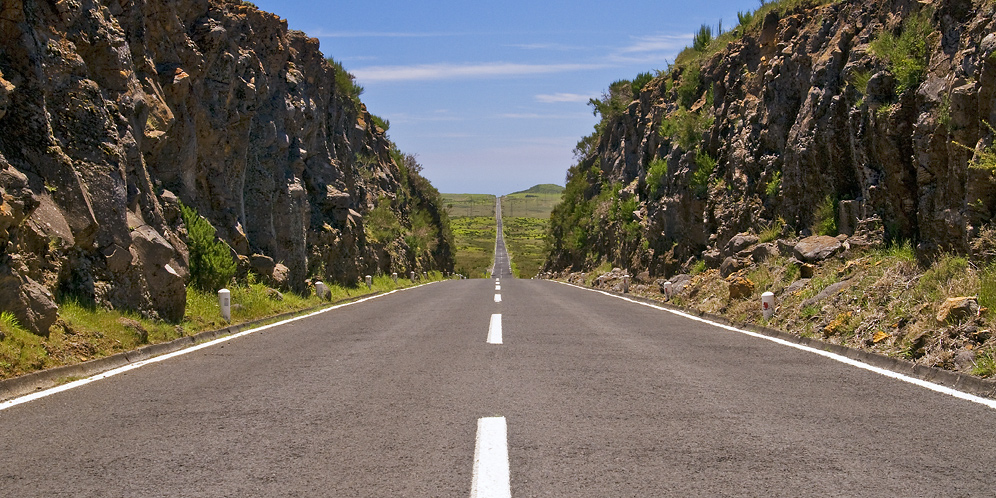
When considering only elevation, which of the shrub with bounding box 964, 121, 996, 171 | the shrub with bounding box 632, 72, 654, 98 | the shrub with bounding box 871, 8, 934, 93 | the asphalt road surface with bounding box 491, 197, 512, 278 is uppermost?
the shrub with bounding box 632, 72, 654, 98

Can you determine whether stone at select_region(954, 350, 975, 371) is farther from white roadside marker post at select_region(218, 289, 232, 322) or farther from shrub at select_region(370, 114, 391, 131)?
shrub at select_region(370, 114, 391, 131)

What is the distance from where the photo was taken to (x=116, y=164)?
1170 centimetres

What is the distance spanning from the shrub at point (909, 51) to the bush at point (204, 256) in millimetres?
14269

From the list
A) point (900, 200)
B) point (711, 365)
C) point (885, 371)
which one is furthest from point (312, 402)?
point (900, 200)

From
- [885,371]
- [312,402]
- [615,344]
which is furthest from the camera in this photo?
[615,344]

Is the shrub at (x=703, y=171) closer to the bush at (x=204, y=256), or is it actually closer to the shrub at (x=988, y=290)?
the shrub at (x=988, y=290)

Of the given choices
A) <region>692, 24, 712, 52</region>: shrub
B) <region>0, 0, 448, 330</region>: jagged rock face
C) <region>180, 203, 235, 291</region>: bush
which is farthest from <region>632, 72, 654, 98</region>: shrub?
<region>180, 203, 235, 291</region>: bush

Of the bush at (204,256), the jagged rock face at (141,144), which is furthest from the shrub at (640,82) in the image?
the bush at (204,256)

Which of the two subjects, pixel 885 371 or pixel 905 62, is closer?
pixel 885 371

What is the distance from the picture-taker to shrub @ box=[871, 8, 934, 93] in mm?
13117

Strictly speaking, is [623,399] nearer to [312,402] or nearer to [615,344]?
[312,402]

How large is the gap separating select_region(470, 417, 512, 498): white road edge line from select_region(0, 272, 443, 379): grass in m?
5.40

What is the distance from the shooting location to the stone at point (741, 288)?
15758mm

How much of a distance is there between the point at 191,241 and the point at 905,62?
14.7 meters
